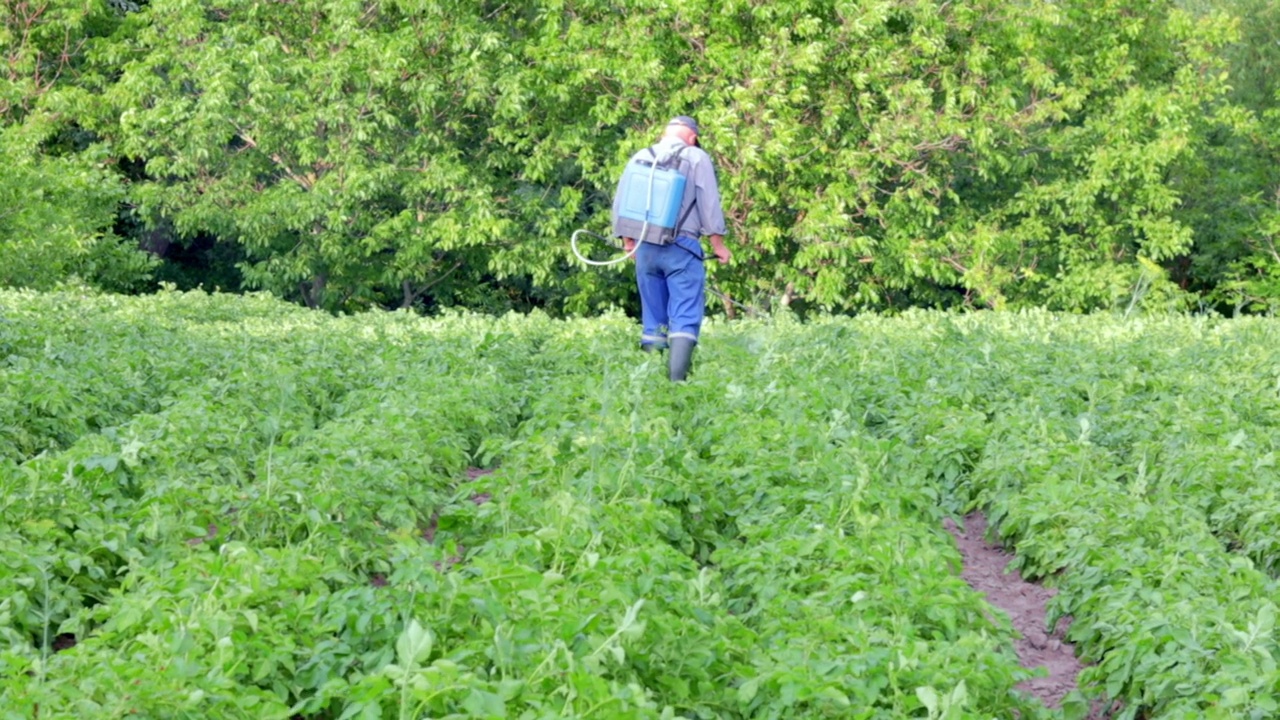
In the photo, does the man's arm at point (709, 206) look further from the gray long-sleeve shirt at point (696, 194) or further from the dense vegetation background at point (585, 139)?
the dense vegetation background at point (585, 139)

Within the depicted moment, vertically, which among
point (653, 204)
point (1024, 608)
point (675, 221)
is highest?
point (653, 204)

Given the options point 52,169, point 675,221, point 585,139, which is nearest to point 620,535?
point 675,221

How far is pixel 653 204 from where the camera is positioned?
33.2ft

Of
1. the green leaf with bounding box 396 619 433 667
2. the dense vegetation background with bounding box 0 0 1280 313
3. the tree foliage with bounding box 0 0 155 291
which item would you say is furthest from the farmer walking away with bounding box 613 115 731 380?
the tree foliage with bounding box 0 0 155 291

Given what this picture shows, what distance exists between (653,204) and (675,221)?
0.17m

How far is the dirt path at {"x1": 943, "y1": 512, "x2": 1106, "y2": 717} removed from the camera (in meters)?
5.54

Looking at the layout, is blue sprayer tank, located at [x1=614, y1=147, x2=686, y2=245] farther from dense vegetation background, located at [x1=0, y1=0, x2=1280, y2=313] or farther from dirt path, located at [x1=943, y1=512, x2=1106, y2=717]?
dense vegetation background, located at [x1=0, y1=0, x2=1280, y2=313]

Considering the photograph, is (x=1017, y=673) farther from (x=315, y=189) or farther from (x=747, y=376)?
(x=315, y=189)

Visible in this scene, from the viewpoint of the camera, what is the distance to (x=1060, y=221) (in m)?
26.2

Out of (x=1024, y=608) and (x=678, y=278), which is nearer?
(x=1024, y=608)

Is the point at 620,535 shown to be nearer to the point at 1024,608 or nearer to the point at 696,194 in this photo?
the point at 1024,608

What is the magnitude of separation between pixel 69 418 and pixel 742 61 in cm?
1655

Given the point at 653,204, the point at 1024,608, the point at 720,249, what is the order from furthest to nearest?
the point at 720,249, the point at 653,204, the point at 1024,608

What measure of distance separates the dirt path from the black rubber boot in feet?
8.38
